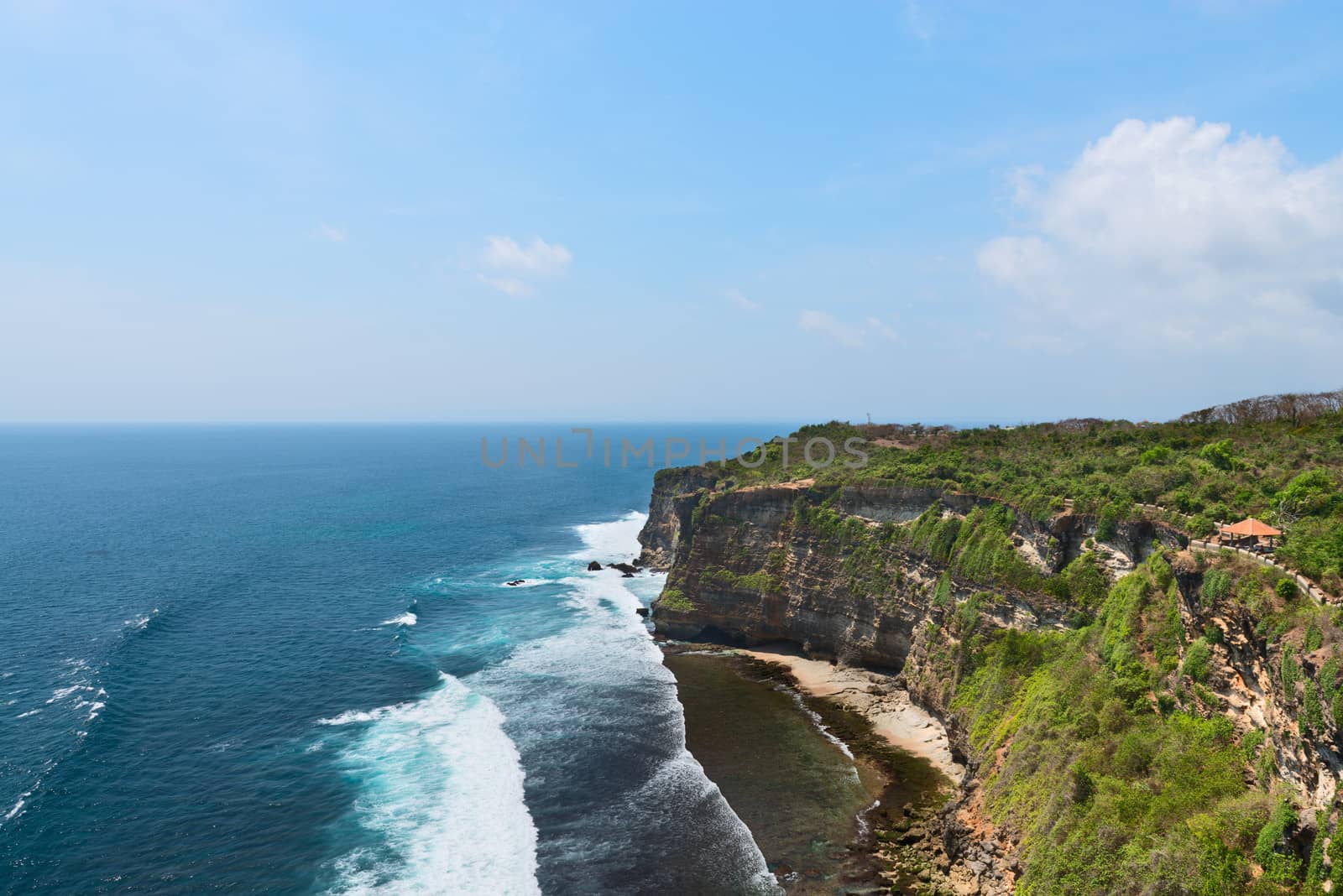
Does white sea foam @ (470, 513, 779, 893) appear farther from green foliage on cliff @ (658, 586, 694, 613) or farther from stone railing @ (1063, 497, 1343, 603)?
stone railing @ (1063, 497, 1343, 603)

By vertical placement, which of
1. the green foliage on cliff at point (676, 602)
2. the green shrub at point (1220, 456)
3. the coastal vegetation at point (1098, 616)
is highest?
the green shrub at point (1220, 456)

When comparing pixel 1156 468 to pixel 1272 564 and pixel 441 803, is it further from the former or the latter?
pixel 441 803

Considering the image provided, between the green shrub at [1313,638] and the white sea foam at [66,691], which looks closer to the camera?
the green shrub at [1313,638]

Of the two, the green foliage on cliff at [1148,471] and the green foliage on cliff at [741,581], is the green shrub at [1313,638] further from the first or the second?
the green foliage on cliff at [741,581]

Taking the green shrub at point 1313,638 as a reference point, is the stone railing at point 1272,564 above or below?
above

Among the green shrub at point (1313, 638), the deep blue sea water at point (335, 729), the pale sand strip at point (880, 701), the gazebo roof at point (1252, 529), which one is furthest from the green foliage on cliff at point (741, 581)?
the green shrub at point (1313, 638)

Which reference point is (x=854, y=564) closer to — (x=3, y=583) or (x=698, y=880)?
(x=698, y=880)

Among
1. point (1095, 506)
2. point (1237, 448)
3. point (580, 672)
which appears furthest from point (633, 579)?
point (1237, 448)
